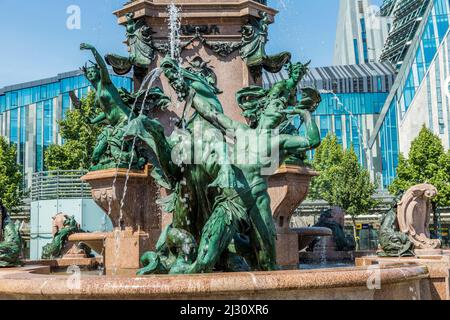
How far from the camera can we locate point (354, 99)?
78875 mm

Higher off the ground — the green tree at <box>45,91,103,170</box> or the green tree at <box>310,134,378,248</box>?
the green tree at <box>45,91,103,170</box>

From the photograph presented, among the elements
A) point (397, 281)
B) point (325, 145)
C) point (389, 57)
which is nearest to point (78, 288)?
point (397, 281)

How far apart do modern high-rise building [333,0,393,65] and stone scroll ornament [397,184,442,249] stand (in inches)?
3570

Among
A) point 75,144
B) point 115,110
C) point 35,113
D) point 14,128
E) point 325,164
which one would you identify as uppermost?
point 35,113

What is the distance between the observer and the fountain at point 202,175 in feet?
18.9

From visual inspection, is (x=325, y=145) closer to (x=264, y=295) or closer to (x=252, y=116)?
(x=252, y=116)

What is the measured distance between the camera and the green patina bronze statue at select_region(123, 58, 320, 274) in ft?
23.4

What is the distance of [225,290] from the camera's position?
17.9 feet

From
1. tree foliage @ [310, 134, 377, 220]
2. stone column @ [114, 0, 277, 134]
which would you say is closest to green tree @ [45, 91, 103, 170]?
tree foliage @ [310, 134, 377, 220]

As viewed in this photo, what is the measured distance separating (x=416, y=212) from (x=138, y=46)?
5.92 metres

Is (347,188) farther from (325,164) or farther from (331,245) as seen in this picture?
(331,245)

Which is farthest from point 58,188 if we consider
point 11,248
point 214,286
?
point 214,286

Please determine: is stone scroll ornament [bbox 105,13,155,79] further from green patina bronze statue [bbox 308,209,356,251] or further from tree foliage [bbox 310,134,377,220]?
tree foliage [bbox 310,134,377,220]
